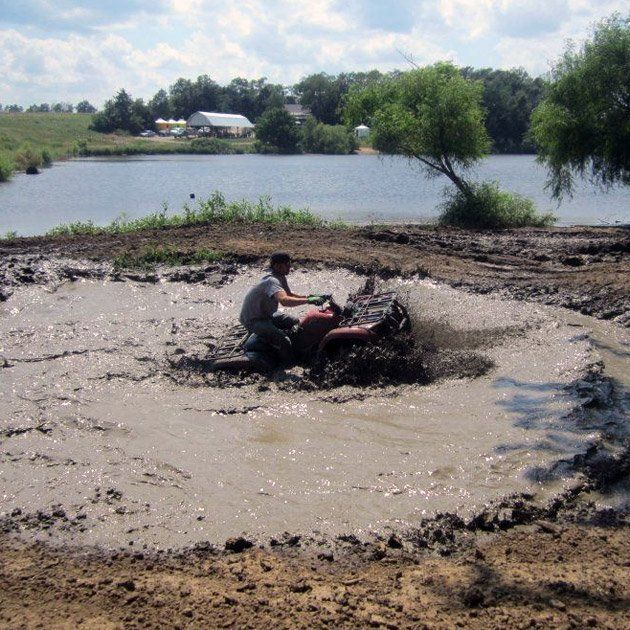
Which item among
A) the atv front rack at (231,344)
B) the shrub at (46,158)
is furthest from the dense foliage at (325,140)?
the atv front rack at (231,344)

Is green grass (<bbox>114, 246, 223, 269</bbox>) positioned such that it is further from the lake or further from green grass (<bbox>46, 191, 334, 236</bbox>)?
the lake

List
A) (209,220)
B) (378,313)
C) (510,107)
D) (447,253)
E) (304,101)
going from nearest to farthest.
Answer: (378,313) → (447,253) → (209,220) → (510,107) → (304,101)

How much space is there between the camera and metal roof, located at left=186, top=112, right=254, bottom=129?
4503 inches

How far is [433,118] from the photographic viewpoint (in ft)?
83.9

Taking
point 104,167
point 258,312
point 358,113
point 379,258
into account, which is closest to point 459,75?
point 358,113

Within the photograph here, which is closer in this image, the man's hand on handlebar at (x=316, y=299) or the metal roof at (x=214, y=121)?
the man's hand on handlebar at (x=316, y=299)

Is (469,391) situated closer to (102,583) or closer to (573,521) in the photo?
(573,521)

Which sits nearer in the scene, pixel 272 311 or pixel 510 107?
pixel 272 311

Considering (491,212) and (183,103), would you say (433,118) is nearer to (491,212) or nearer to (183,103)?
(491,212)

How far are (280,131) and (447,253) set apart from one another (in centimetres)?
7332

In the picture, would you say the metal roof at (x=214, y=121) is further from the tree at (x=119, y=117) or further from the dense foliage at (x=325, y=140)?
the dense foliage at (x=325, y=140)

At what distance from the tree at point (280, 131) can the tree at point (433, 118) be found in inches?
2442

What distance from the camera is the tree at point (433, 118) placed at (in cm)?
2555

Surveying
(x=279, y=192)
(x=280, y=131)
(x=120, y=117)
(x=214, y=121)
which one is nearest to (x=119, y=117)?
(x=120, y=117)
